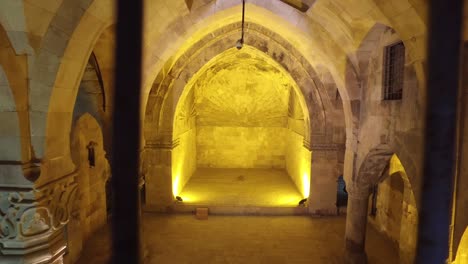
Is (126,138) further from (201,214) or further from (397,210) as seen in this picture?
(201,214)

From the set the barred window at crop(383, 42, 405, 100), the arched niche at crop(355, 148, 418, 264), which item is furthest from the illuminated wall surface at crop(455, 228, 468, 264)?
the barred window at crop(383, 42, 405, 100)

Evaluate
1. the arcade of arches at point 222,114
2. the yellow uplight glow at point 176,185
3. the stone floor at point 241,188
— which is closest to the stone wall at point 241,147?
the arcade of arches at point 222,114

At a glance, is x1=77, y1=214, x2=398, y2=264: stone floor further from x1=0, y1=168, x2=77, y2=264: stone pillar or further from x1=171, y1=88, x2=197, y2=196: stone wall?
x1=0, y1=168, x2=77, y2=264: stone pillar

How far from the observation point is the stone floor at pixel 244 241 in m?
6.53

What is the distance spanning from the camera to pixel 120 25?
0.96 metres

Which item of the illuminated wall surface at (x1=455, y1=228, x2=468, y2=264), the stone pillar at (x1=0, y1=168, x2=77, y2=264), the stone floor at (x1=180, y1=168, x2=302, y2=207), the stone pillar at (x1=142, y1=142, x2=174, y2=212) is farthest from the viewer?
the stone floor at (x1=180, y1=168, x2=302, y2=207)

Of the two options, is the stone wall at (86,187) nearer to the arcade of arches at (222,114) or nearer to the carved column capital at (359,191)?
the arcade of arches at (222,114)

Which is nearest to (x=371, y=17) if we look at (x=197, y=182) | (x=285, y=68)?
Answer: (x=285, y=68)

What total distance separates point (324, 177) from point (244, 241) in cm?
A: 329

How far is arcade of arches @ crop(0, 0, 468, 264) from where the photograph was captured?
2.72 m

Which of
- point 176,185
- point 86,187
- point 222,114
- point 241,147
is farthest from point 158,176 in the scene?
point 241,147

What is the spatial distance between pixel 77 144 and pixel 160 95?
2.74m

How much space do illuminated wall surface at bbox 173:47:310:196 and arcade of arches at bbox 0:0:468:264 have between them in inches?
3.0

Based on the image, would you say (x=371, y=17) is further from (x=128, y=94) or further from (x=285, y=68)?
(x=285, y=68)
